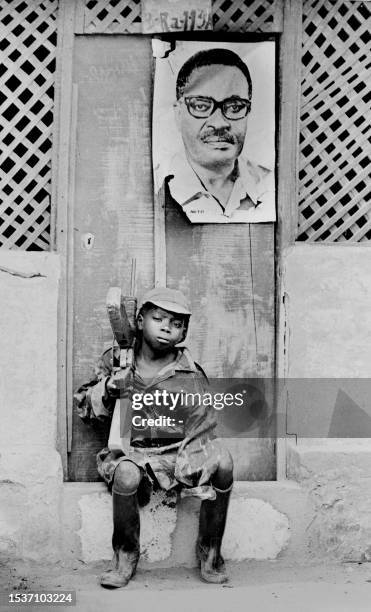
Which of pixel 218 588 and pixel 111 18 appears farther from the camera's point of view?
pixel 111 18

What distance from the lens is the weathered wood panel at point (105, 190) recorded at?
5.64 m

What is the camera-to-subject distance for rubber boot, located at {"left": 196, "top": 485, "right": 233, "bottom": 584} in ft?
17.0

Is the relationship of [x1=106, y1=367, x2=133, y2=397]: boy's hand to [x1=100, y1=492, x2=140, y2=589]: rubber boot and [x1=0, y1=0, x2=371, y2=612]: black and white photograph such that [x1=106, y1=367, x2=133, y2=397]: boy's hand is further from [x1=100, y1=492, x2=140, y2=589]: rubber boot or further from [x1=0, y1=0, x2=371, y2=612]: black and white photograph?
[x1=100, y1=492, x2=140, y2=589]: rubber boot

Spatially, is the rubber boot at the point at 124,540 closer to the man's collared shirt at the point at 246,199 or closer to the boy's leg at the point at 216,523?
the boy's leg at the point at 216,523

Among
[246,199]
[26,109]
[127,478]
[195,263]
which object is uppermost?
[26,109]

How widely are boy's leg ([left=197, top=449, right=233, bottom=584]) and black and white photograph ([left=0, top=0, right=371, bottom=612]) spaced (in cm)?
11

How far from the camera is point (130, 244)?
5656mm

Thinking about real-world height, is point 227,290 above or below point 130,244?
below

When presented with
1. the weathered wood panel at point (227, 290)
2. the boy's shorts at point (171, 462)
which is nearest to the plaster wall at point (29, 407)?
the boy's shorts at point (171, 462)

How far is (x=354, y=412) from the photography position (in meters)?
5.67

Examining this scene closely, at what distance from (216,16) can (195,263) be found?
1.49m

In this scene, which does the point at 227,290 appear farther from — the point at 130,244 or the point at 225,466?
the point at 225,466

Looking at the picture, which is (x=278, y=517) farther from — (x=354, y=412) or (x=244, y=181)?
(x=244, y=181)

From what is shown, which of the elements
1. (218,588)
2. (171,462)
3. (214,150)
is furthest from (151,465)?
(214,150)
